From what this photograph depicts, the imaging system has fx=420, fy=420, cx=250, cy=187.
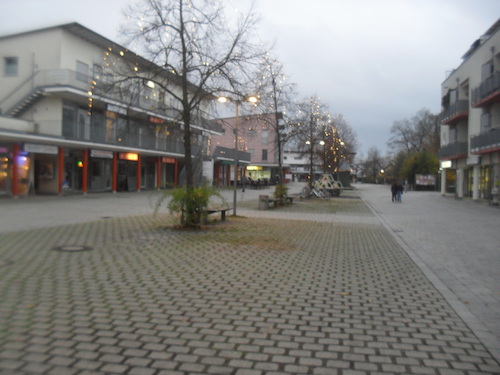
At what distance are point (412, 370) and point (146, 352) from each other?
2.25 metres

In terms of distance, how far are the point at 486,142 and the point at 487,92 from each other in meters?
3.32

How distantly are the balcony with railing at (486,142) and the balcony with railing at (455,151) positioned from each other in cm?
411

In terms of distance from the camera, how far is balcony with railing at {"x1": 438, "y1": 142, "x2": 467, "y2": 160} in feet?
112

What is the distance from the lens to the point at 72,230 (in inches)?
440

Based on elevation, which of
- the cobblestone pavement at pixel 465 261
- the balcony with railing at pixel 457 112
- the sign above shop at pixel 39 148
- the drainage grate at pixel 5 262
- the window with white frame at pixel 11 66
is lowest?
the cobblestone pavement at pixel 465 261

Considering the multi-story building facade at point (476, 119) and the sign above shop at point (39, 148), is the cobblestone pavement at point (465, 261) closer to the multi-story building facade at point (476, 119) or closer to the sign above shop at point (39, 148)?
the multi-story building facade at point (476, 119)

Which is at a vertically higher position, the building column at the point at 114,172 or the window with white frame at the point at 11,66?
the window with white frame at the point at 11,66

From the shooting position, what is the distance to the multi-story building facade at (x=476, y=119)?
26.9 metres

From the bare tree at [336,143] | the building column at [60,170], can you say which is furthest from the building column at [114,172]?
the bare tree at [336,143]

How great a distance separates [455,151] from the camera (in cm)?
3559

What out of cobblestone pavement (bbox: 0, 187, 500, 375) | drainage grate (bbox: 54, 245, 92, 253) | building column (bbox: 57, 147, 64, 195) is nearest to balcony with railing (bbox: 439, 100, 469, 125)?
cobblestone pavement (bbox: 0, 187, 500, 375)

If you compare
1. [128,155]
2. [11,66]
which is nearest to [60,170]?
[128,155]

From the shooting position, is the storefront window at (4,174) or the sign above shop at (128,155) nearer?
the storefront window at (4,174)

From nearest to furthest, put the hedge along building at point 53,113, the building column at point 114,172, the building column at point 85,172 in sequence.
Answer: the hedge along building at point 53,113 < the building column at point 85,172 < the building column at point 114,172
